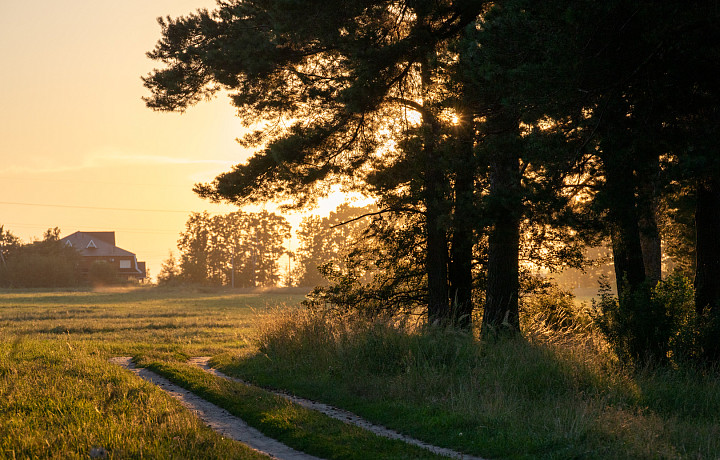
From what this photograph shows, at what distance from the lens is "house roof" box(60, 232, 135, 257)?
4360 inches

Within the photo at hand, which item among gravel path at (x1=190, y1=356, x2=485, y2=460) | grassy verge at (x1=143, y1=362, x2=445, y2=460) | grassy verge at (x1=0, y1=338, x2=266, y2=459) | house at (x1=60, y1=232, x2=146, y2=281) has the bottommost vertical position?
gravel path at (x1=190, y1=356, x2=485, y2=460)

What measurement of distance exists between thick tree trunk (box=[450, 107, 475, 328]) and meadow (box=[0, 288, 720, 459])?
252 centimetres

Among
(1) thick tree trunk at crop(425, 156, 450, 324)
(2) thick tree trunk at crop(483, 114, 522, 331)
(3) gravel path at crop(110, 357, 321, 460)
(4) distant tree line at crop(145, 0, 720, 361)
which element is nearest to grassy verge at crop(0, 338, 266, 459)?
(3) gravel path at crop(110, 357, 321, 460)

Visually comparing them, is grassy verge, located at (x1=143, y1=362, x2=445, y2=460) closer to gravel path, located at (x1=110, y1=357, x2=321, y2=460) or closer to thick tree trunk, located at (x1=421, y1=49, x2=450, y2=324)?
gravel path, located at (x1=110, y1=357, x2=321, y2=460)

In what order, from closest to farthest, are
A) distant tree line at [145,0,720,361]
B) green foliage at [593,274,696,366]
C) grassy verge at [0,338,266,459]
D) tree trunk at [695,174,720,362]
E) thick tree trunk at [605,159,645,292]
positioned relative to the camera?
1. grassy verge at [0,338,266,459]
2. distant tree line at [145,0,720,361]
3. thick tree trunk at [605,159,645,292]
4. green foliage at [593,274,696,366]
5. tree trunk at [695,174,720,362]

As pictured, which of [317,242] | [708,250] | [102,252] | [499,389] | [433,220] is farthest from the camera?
[102,252]

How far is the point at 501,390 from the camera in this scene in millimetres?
10125

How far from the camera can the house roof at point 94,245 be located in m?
111

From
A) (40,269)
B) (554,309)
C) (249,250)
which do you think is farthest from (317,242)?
(554,309)

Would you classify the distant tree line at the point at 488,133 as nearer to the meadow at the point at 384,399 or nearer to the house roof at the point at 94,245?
the meadow at the point at 384,399

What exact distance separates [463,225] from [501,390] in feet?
17.2

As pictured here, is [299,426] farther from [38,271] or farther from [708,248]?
[38,271]

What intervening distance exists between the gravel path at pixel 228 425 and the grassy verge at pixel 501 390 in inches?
66.9

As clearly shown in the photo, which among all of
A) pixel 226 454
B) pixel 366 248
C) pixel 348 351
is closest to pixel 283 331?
pixel 348 351
